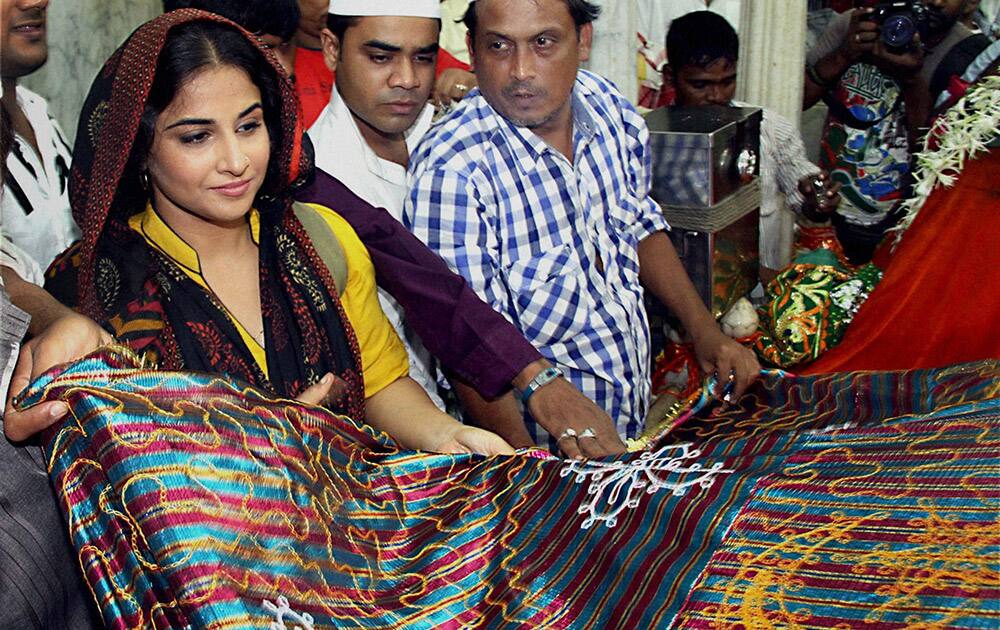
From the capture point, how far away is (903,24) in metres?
4.08

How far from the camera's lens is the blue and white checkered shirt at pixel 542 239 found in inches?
92.4

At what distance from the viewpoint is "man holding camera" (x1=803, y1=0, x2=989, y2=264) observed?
4105mm

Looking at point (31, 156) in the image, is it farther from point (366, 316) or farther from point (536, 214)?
point (536, 214)

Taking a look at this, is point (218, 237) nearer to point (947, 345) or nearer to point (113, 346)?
point (113, 346)

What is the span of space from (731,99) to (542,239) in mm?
2007

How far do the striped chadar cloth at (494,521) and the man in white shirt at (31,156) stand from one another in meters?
0.94

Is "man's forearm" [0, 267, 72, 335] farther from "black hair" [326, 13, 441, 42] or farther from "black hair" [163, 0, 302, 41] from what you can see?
"black hair" [326, 13, 441, 42]

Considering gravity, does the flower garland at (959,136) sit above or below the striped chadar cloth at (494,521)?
above

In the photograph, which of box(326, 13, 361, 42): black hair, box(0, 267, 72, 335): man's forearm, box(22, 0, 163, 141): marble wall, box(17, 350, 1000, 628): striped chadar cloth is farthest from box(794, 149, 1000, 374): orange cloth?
box(22, 0, 163, 141): marble wall

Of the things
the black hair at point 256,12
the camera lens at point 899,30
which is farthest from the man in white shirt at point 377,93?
the camera lens at point 899,30

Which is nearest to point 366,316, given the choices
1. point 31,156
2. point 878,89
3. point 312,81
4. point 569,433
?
point 569,433

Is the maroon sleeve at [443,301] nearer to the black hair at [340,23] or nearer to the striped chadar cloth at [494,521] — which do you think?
the striped chadar cloth at [494,521]

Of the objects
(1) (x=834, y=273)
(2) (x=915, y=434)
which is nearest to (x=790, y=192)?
(1) (x=834, y=273)

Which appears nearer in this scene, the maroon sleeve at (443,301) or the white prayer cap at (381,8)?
the maroon sleeve at (443,301)
